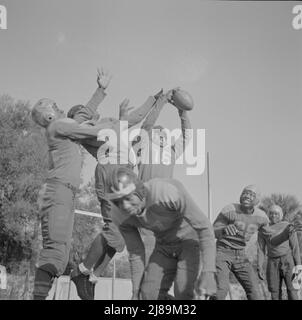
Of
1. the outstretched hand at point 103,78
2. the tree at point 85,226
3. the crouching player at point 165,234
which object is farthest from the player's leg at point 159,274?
the tree at point 85,226

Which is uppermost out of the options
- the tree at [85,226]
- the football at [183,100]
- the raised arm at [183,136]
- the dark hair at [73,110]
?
the football at [183,100]

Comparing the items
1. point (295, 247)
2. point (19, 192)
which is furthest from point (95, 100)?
point (19, 192)

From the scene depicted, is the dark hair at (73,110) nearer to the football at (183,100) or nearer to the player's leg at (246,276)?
Result: the football at (183,100)

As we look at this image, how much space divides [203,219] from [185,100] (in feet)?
4.15

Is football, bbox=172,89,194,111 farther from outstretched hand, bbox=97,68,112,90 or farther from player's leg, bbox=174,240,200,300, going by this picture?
player's leg, bbox=174,240,200,300

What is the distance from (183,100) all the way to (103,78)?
0.58 metres

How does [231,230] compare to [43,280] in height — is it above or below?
→ above

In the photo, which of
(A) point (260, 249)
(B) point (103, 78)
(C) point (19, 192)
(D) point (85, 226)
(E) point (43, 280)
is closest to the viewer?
(E) point (43, 280)

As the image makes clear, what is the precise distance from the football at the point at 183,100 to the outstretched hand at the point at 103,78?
0.48 m

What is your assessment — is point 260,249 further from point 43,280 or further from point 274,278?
point 43,280

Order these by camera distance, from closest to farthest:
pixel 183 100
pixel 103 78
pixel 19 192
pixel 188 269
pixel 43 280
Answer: pixel 188 269 → pixel 43 280 → pixel 183 100 → pixel 103 78 → pixel 19 192

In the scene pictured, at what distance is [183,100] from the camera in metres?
3.25

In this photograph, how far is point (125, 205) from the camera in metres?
2.18

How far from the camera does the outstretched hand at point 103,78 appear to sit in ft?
10.9
